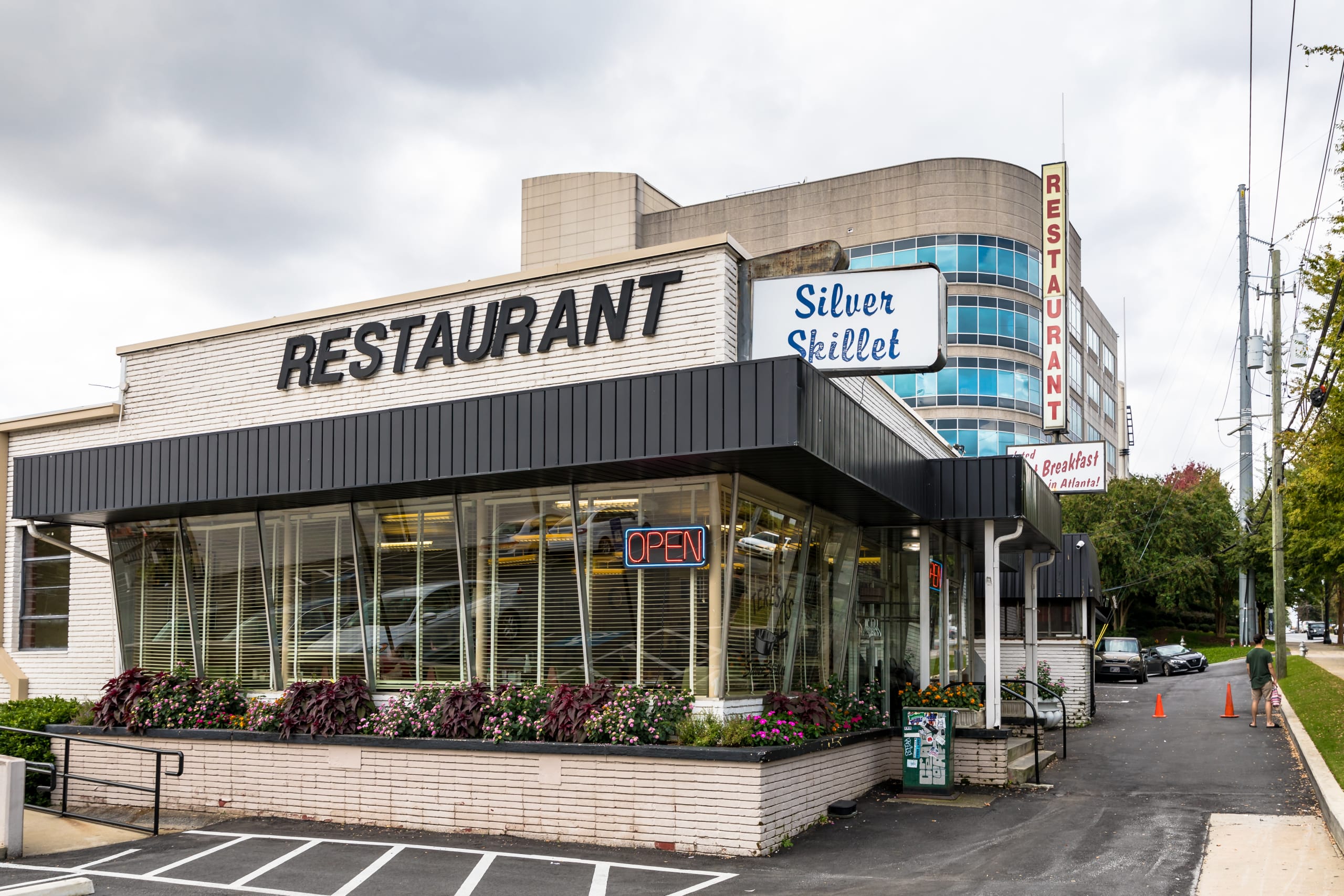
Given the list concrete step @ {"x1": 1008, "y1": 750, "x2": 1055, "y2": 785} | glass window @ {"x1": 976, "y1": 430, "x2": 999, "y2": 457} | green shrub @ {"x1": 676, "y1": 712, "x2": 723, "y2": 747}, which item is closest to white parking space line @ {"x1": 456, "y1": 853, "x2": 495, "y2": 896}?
green shrub @ {"x1": 676, "y1": 712, "x2": 723, "y2": 747}

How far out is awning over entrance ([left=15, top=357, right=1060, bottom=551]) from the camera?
11.1 meters

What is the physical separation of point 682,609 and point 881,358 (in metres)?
3.61

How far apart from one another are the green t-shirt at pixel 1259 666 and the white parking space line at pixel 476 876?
16.2m

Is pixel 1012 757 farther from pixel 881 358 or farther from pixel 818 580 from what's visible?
pixel 881 358

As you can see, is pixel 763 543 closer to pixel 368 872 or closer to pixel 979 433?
pixel 368 872

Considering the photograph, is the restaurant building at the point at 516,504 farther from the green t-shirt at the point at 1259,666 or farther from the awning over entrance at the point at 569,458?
the green t-shirt at the point at 1259,666

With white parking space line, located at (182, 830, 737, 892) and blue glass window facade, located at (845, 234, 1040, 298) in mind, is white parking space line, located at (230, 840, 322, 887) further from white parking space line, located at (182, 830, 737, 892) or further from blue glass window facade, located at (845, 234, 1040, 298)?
blue glass window facade, located at (845, 234, 1040, 298)

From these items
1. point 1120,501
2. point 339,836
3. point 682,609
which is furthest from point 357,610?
point 1120,501

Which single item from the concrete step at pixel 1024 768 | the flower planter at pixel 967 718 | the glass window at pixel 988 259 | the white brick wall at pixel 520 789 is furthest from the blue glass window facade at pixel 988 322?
the white brick wall at pixel 520 789

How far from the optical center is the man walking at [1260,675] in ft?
71.1

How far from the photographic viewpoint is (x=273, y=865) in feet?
36.9

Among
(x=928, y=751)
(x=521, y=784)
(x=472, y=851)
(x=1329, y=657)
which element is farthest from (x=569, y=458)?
(x=1329, y=657)

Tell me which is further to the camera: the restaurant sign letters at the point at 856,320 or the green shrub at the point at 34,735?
the green shrub at the point at 34,735

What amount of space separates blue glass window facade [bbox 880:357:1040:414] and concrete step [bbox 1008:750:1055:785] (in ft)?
147
